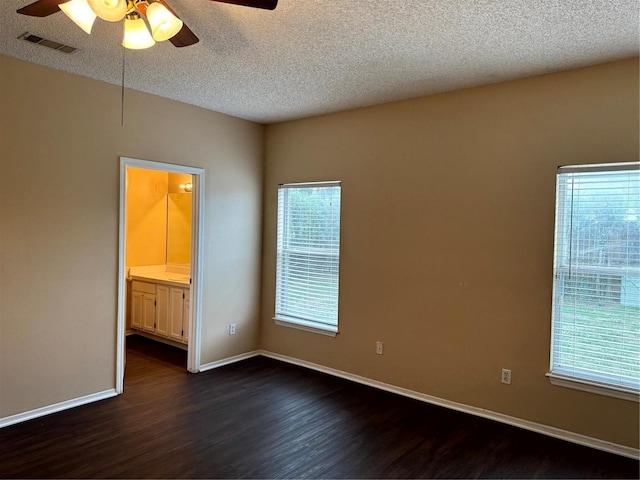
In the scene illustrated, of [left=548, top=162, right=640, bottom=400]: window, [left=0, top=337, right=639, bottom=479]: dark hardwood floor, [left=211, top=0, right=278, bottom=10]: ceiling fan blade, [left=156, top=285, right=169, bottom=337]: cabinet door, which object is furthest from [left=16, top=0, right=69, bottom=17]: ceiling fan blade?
[left=156, top=285, right=169, bottom=337]: cabinet door

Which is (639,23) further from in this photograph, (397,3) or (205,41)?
(205,41)

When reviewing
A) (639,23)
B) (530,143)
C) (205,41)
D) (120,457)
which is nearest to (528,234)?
(530,143)

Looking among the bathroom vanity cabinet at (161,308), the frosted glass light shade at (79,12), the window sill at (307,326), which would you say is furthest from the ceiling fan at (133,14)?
the bathroom vanity cabinet at (161,308)

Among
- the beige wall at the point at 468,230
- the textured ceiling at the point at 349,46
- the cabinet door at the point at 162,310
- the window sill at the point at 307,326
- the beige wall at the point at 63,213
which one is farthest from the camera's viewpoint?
the cabinet door at the point at 162,310

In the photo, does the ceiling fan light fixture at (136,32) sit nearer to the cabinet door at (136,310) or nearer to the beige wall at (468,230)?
the beige wall at (468,230)

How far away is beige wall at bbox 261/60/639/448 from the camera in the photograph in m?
3.09

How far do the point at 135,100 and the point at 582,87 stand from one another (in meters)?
3.62

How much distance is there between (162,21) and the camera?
1.99m

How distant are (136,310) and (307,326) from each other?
2565mm

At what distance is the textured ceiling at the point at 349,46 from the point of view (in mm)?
2363

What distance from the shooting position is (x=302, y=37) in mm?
2719

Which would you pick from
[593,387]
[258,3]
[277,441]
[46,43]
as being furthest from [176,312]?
[593,387]

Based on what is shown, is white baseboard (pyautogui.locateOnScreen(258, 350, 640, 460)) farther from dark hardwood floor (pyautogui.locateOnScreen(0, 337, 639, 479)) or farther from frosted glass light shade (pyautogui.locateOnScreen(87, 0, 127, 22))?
frosted glass light shade (pyautogui.locateOnScreen(87, 0, 127, 22))

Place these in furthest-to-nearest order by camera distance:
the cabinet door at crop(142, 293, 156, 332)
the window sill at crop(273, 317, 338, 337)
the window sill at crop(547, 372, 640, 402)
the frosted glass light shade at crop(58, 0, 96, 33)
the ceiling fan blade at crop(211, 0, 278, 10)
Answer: the cabinet door at crop(142, 293, 156, 332) < the window sill at crop(273, 317, 338, 337) < the window sill at crop(547, 372, 640, 402) < the frosted glass light shade at crop(58, 0, 96, 33) < the ceiling fan blade at crop(211, 0, 278, 10)
